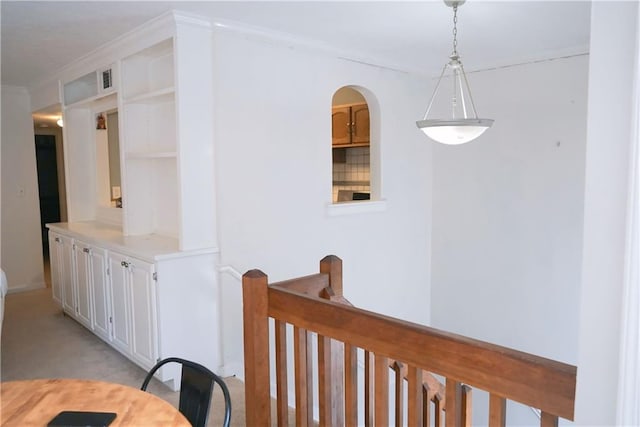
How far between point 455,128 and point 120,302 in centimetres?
257

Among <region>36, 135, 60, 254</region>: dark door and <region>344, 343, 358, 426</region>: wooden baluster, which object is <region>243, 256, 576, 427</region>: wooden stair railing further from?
<region>36, 135, 60, 254</region>: dark door

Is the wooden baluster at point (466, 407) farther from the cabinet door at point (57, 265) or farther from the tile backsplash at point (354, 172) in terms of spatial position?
the tile backsplash at point (354, 172)

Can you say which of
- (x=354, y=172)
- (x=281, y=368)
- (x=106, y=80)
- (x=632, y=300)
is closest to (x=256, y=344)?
(x=281, y=368)

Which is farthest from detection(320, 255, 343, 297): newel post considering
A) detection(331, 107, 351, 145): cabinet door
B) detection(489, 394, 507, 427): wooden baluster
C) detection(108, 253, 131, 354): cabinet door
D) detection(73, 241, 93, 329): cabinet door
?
detection(331, 107, 351, 145): cabinet door

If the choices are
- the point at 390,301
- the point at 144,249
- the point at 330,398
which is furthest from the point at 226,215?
the point at 390,301

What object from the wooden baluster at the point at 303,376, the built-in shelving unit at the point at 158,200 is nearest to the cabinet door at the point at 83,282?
the built-in shelving unit at the point at 158,200

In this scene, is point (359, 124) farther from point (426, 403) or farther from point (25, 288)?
point (25, 288)

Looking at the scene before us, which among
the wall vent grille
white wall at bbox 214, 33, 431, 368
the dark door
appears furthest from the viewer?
the dark door

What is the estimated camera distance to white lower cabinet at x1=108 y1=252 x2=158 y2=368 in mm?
3129

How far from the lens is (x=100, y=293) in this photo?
3.78 metres

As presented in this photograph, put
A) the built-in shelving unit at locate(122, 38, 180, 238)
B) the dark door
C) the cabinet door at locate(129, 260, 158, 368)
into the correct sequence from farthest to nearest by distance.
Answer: the dark door < the built-in shelving unit at locate(122, 38, 180, 238) < the cabinet door at locate(129, 260, 158, 368)

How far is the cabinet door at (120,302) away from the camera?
11.2 feet

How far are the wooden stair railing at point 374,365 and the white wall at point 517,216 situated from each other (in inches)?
94.6

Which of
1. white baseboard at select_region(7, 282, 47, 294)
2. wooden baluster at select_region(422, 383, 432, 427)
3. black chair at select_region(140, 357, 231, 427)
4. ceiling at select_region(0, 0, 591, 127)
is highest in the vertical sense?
ceiling at select_region(0, 0, 591, 127)
